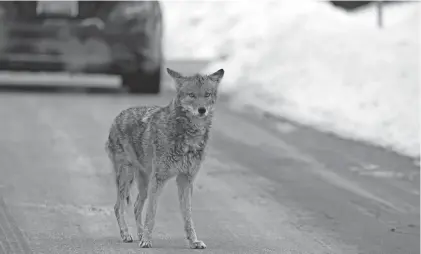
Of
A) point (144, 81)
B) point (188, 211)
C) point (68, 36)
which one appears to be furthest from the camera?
point (144, 81)

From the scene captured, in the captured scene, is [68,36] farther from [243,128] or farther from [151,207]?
[151,207]

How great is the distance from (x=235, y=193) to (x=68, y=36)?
26.1ft

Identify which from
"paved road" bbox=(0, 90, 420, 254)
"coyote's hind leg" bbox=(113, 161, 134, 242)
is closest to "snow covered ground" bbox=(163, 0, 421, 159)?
"paved road" bbox=(0, 90, 420, 254)

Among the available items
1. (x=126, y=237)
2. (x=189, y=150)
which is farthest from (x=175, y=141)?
(x=126, y=237)

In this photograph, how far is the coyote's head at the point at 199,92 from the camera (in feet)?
28.0

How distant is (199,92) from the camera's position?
336 inches

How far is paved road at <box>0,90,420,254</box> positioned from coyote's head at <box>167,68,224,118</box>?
3.22ft

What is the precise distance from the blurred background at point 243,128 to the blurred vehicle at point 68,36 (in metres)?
0.02

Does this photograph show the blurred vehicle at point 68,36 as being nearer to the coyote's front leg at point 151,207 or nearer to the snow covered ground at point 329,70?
the snow covered ground at point 329,70

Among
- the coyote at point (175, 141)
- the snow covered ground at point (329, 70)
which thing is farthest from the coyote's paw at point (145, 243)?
the snow covered ground at point (329, 70)

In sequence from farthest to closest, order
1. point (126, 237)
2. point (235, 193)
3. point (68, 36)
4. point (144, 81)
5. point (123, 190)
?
1. point (144, 81)
2. point (68, 36)
3. point (235, 193)
4. point (123, 190)
5. point (126, 237)

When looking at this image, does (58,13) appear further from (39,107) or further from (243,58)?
(243,58)

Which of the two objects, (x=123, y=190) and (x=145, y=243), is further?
(x=123, y=190)

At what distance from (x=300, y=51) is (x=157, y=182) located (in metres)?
13.1
